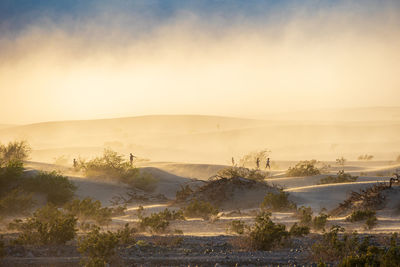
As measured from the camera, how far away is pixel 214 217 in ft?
52.4

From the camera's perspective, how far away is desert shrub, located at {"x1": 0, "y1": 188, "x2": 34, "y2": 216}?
50.8 ft

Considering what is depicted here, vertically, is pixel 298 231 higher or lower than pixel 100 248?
lower

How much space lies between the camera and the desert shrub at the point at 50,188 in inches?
740

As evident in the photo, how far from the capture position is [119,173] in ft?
83.3

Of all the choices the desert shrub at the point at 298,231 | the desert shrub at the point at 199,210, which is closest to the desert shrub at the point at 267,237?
the desert shrub at the point at 298,231

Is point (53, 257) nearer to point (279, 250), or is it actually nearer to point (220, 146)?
point (279, 250)

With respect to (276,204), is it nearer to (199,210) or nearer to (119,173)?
(199,210)

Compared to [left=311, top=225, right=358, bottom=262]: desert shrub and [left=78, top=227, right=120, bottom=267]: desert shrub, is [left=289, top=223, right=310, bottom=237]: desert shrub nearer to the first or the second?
[left=311, top=225, right=358, bottom=262]: desert shrub

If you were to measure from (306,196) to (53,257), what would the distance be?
547 inches

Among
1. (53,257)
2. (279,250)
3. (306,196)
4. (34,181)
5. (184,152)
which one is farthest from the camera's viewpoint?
(184,152)

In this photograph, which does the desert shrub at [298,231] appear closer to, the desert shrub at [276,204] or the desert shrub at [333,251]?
the desert shrub at [333,251]

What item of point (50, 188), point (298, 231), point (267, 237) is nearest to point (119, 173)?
point (50, 188)

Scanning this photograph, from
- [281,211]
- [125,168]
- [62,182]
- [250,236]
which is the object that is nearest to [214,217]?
[281,211]

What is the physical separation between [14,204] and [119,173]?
965 centimetres
